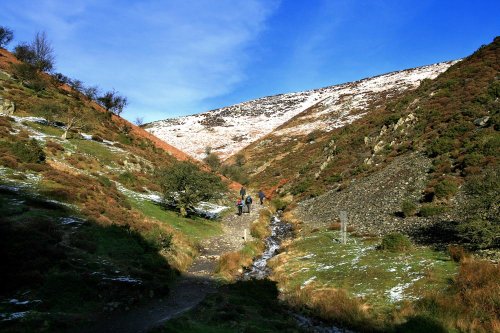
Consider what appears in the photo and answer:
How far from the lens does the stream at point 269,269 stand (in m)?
14.0

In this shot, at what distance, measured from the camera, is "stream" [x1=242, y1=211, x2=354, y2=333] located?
1401 cm

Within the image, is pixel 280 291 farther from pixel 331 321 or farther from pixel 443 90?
pixel 443 90

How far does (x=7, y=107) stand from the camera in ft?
135

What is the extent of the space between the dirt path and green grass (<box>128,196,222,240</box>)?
101cm

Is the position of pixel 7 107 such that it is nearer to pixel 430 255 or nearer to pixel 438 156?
pixel 430 255

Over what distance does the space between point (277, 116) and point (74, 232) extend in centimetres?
12651

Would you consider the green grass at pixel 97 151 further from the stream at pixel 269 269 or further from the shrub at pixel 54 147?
the stream at pixel 269 269

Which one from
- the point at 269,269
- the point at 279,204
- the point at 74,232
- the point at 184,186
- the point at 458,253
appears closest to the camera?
the point at 458,253

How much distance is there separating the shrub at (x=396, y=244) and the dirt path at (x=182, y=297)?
10.2 m

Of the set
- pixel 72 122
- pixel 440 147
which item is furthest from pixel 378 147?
pixel 72 122

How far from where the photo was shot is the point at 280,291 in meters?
18.6

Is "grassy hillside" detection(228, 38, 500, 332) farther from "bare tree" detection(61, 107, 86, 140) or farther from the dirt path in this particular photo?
"bare tree" detection(61, 107, 86, 140)

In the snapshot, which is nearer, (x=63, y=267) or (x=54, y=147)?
(x=63, y=267)

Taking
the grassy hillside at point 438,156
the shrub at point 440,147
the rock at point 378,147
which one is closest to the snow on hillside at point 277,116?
the grassy hillside at point 438,156
